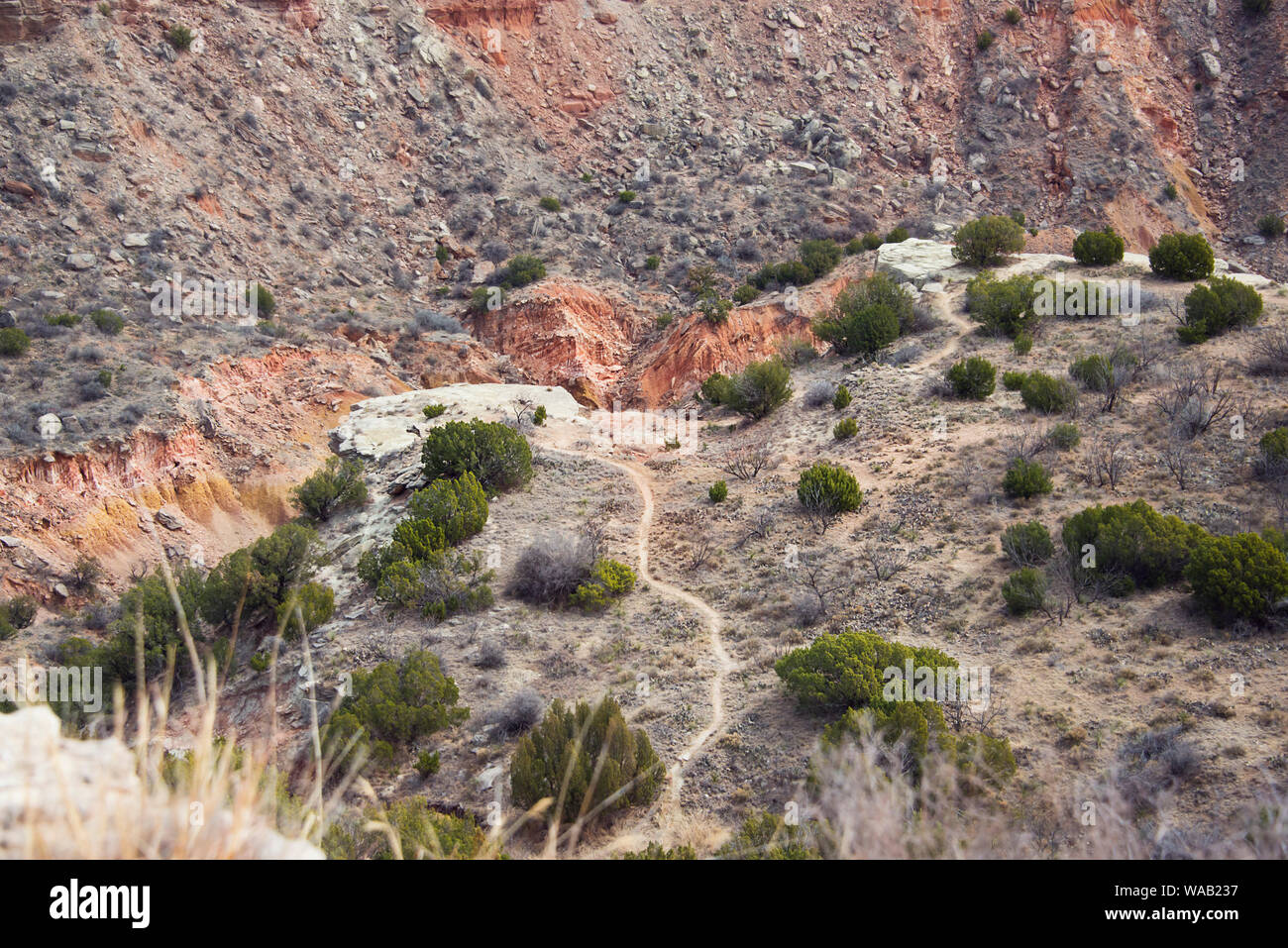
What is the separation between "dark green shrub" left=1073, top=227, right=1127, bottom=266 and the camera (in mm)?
23062

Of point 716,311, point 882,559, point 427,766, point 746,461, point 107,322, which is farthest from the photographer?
point 716,311

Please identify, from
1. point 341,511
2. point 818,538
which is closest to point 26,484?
point 341,511

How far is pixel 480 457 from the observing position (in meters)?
17.4

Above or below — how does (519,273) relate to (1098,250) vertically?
above

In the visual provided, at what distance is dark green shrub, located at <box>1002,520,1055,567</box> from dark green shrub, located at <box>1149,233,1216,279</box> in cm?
1315

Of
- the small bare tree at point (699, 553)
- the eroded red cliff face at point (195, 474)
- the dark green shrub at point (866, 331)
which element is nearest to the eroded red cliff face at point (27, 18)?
the eroded red cliff face at point (195, 474)

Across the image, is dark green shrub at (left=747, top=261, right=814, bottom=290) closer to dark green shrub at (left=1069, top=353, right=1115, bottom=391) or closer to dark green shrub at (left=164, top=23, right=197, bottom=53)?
dark green shrub at (left=1069, top=353, right=1115, bottom=391)

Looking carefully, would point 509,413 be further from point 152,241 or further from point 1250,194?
point 1250,194

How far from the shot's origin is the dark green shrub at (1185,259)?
69.7 feet

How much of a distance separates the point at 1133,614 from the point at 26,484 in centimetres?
2056

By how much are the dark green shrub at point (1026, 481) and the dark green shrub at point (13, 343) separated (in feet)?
72.9

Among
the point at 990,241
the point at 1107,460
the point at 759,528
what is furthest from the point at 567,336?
the point at 1107,460

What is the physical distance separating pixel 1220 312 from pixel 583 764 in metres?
16.5

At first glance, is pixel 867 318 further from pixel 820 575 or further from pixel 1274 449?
pixel 820 575
